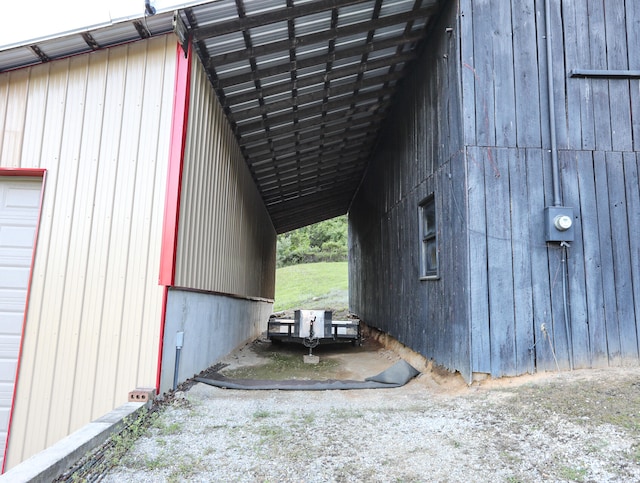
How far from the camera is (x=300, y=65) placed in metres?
6.21

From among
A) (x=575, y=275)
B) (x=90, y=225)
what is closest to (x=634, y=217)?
(x=575, y=275)

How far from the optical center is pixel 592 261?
15.7 feet

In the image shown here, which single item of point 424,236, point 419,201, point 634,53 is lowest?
point 424,236

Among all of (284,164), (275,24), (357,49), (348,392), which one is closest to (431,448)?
(348,392)

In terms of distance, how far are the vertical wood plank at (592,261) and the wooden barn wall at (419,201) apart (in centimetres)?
140

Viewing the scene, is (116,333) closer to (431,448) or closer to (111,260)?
(111,260)

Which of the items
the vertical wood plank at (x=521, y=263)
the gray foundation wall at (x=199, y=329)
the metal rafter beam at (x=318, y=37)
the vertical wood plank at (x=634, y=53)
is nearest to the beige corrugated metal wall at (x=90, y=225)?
the gray foundation wall at (x=199, y=329)

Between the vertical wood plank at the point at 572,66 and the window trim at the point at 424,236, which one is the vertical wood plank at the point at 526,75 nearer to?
the vertical wood plank at the point at 572,66

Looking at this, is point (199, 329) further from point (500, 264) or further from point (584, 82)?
point (584, 82)

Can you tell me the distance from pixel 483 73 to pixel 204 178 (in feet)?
13.0

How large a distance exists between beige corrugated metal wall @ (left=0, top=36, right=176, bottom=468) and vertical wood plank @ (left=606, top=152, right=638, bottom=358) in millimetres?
5231

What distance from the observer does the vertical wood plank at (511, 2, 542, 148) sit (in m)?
4.97

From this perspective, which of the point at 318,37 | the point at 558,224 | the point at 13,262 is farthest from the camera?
the point at 318,37

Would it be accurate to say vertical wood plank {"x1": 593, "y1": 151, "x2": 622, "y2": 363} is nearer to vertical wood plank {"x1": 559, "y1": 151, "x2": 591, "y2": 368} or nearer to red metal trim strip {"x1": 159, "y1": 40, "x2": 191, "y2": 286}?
vertical wood plank {"x1": 559, "y1": 151, "x2": 591, "y2": 368}
